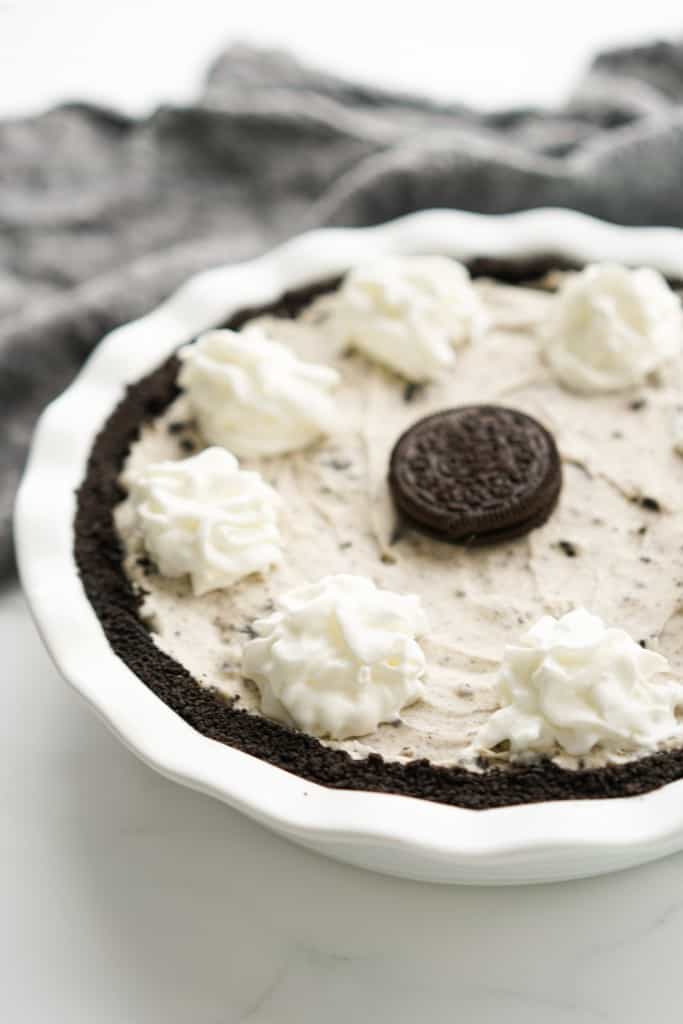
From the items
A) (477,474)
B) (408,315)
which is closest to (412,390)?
(408,315)

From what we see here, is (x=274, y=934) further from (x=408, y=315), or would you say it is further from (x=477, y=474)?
(x=408, y=315)

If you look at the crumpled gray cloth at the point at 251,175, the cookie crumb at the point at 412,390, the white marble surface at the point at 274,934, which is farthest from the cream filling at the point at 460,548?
the crumpled gray cloth at the point at 251,175

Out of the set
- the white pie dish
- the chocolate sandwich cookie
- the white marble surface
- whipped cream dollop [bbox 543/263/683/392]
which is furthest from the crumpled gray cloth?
the white marble surface

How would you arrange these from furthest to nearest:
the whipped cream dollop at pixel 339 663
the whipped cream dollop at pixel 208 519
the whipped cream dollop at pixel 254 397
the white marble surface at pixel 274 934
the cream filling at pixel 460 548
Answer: the whipped cream dollop at pixel 254 397
the whipped cream dollop at pixel 208 519
the cream filling at pixel 460 548
the whipped cream dollop at pixel 339 663
the white marble surface at pixel 274 934

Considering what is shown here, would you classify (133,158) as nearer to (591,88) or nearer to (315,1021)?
(591,88)

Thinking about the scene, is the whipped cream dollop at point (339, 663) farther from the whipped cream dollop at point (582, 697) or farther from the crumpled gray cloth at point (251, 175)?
the crumpled gray cloth at point (251, 175)

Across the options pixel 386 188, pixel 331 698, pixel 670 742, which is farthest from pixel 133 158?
pixel 670 742
